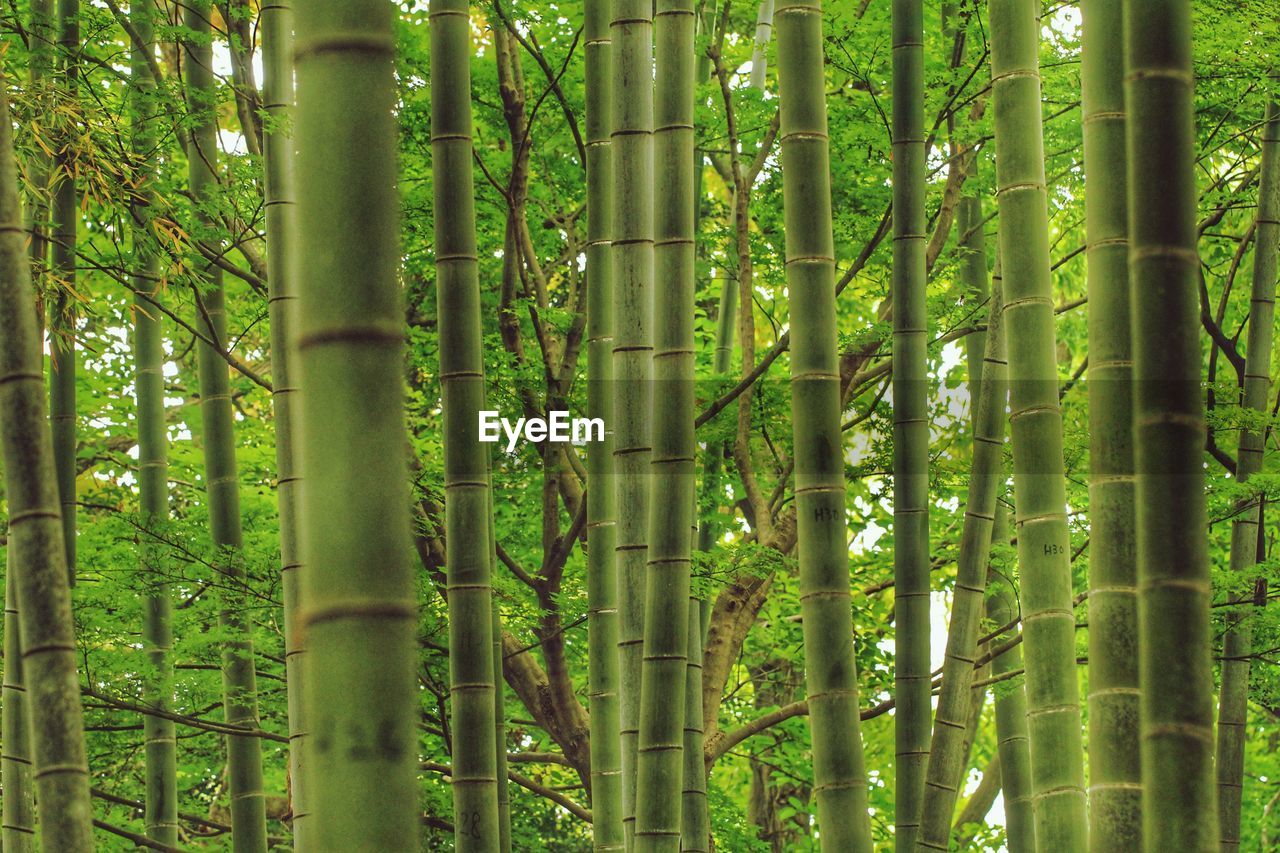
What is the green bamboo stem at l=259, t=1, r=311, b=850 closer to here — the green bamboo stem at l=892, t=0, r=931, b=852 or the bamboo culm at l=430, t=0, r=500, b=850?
the bamboo culm at l=430, t=0, r=500, b=850

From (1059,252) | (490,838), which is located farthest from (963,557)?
(1059,252)

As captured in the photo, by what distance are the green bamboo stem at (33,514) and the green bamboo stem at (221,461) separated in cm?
316

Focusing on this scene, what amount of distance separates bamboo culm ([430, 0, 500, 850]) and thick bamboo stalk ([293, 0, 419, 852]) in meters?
2.34

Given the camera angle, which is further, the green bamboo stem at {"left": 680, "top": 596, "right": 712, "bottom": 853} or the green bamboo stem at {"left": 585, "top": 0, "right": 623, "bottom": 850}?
the green bamboo stem at {"left": 680, "top": 596, "right": 712, "bottom": 853}

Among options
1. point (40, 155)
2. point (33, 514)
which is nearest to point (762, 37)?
point (40, 155)

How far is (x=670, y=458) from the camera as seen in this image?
12.5ft

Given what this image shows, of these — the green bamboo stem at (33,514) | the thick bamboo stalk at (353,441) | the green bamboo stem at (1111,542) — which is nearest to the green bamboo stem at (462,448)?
the green bamboo stem at (33,514)

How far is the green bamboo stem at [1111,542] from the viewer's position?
274cm

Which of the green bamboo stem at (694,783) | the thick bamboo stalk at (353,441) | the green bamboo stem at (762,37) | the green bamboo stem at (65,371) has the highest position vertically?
the green bamboo stem at (762,37)

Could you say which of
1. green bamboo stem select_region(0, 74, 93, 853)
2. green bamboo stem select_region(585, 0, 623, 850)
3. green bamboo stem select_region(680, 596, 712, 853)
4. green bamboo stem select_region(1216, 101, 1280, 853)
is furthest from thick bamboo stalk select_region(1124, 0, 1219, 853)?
green bamboo stem select_region(1216, 101, 1280, 853)

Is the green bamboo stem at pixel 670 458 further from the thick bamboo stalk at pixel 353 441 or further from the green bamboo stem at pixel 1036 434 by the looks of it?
the thick bamboo stalk at pixel 353 441

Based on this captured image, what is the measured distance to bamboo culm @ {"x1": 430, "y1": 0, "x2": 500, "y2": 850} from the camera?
4.04 m

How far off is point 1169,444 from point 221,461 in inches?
179

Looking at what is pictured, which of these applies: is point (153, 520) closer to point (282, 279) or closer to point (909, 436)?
point (282, 279)
